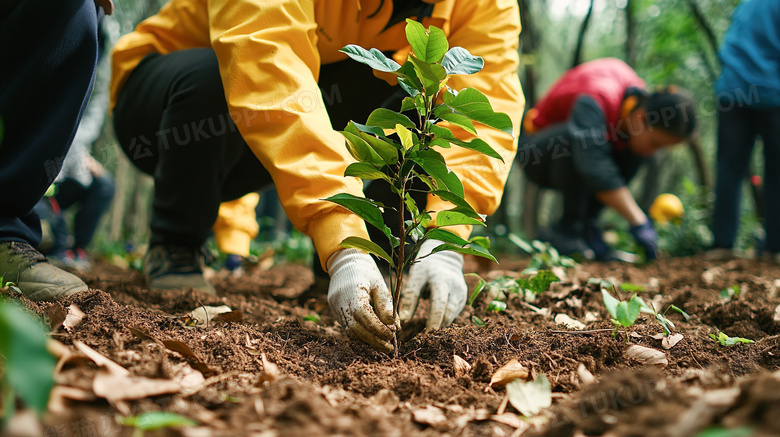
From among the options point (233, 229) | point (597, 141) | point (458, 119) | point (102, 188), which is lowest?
point (102, 188)

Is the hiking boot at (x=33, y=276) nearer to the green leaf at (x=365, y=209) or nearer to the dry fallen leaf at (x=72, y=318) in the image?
the dry fallen leaf at (x=72, y=318)

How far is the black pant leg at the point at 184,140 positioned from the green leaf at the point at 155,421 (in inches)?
48.8

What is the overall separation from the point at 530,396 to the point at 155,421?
63cm

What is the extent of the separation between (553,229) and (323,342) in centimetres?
388

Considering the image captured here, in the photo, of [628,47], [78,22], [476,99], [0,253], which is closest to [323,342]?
[476,99]

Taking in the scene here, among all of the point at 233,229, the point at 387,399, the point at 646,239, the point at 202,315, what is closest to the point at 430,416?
the point at 387,399

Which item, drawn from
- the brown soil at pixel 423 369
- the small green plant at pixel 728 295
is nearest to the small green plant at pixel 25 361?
the brown soil at pixel 423 369

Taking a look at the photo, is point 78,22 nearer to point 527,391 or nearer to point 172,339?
point 172,339

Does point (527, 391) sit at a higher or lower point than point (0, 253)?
higher

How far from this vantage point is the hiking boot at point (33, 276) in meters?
1.26

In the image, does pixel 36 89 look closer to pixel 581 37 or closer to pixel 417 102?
pixel 417 102

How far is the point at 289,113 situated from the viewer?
4.16 feet

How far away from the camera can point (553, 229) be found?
4.67 metres

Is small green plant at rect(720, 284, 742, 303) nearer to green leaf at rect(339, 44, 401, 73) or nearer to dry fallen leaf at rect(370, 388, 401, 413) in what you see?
dry fallen leaf at rect(370, 388, 401, 413)
